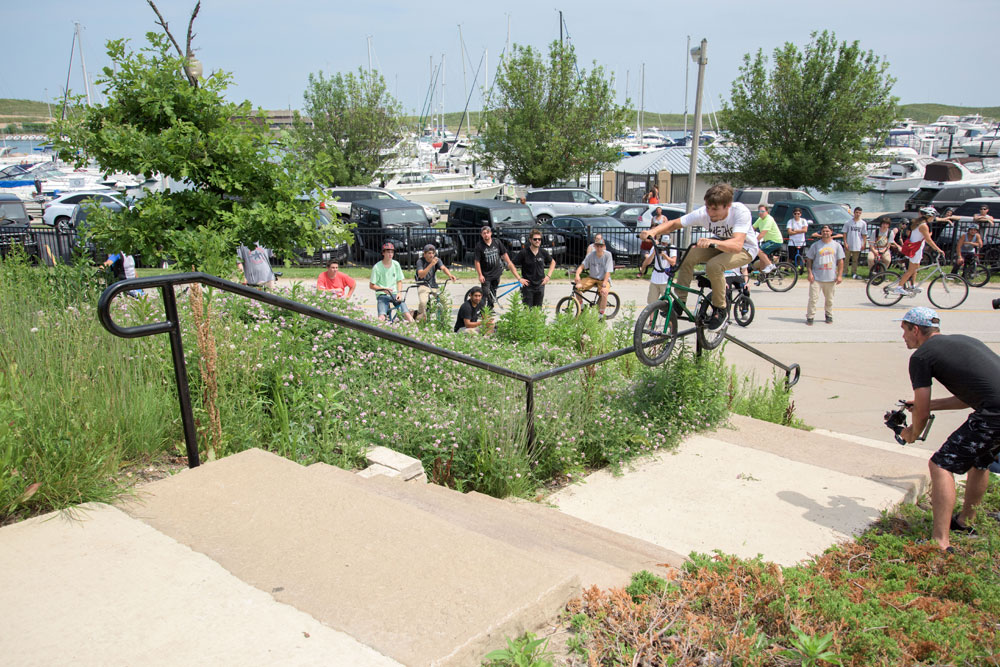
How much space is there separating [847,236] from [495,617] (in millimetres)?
19079

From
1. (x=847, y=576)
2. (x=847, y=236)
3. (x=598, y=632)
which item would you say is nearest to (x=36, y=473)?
(x=598, y=632)

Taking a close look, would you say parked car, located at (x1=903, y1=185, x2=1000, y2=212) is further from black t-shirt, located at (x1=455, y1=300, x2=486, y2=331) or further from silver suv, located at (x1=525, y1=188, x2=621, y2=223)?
black t-shirt, located at (x1=455, y1=300, x2=486, y2=331)

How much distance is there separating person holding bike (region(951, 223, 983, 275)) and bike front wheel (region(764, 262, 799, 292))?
4.06 metres

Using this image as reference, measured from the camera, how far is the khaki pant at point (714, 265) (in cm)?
690

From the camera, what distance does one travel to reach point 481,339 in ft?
27.3

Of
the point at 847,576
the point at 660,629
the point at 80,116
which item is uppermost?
the point at 80,116

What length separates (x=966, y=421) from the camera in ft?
16.9

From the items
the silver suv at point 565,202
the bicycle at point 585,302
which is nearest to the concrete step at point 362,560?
the bicycle at point 585,302

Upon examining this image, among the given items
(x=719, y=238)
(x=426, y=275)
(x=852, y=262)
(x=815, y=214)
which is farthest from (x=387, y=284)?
(x=815, y=214)

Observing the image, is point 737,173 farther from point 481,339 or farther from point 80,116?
point 80,116

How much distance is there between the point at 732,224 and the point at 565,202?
78.6 ft

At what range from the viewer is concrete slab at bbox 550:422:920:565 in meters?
5.06

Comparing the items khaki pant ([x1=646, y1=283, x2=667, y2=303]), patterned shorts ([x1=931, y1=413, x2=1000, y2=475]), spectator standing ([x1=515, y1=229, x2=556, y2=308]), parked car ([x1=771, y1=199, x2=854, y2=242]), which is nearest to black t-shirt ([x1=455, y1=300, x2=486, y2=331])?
spectator standing ([x1=515, y1=229, x2=556, y2=308])

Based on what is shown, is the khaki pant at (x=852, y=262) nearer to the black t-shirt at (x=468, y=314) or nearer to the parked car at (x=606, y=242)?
the parked car at (x=606, y=242)
